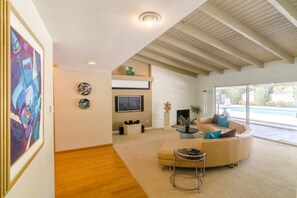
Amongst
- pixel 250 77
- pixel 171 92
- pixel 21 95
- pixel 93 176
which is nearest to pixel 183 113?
pixel 171 92

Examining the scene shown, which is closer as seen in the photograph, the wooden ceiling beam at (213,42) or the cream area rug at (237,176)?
the cream area rug at (237,176)

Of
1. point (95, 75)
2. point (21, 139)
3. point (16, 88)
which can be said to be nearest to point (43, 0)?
point (16, 88)

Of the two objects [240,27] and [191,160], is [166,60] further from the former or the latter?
[191,160]

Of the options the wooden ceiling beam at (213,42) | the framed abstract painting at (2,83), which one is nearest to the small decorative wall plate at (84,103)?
the wooden ceiling beam at (213,42)

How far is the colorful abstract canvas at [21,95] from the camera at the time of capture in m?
0.79

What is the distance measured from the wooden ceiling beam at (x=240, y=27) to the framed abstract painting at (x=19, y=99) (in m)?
2.69

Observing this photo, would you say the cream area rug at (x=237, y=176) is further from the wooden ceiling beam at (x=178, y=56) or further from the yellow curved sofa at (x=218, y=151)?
the wooden ceiling beam at (x=178, y=56)

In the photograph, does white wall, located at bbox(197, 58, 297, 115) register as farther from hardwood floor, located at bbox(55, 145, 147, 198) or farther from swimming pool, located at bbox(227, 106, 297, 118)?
hardwood floor, located at bbox(55, 145, 147, 198)

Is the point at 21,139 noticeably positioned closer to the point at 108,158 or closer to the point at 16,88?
the point at 16,88

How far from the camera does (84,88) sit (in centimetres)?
414

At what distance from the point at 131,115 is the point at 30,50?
17.5 ft

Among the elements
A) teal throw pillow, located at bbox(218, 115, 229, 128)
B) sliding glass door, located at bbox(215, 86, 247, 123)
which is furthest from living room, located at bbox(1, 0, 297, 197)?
teal throw pillow, located at bbox(218, 115, 229, 128)

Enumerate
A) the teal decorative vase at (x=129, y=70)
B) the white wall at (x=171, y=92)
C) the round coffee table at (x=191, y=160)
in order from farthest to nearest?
the white wall at (x=171, y=92) < the teal decorative vase at (x=129, y=70) < the round coffee table at (x=191, y=160)

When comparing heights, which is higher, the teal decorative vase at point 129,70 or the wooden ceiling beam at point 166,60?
the wooden ceiling beam at point 166,60
